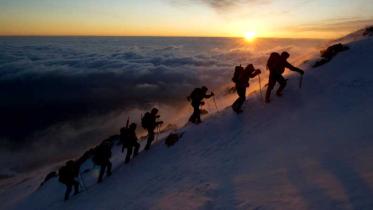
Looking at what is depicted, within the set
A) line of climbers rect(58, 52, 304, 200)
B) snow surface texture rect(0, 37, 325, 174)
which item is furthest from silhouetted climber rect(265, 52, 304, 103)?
snow surface texture rect(0, 37, 325, 174)

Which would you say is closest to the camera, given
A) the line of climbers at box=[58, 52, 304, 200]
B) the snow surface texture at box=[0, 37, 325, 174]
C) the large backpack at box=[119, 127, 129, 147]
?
the line of climbers at box=[58, 52, 304, 200]

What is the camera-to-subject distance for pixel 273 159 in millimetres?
11570

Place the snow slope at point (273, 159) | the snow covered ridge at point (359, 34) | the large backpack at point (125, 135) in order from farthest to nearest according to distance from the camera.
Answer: the snow covered ridge at point (359, 34)
the large backpack at point (125, 135)
the snow slope at point (273, 159)

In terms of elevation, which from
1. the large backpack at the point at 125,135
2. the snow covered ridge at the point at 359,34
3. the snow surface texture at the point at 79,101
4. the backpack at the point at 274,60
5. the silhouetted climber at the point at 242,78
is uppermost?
the snow covered ridge at the point at 359,34

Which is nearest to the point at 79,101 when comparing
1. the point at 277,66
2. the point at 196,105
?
the point at 196,105

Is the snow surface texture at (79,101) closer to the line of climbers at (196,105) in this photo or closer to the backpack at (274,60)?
the line of climbers at (196,105)

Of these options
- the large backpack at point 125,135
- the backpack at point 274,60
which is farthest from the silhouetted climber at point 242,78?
the large backpack at point 125,135

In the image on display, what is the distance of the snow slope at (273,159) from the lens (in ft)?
29.8

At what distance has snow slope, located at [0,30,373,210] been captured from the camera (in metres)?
9.07

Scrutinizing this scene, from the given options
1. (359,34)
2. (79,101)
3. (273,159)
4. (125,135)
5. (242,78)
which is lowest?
(79,101)

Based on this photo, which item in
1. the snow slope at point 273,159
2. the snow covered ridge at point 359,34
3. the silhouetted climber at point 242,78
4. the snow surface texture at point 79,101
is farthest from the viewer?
the snow surface texture at point 79,101

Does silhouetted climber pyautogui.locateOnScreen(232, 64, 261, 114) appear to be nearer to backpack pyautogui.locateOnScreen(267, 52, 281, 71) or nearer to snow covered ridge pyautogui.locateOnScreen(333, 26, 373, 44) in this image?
backpack pyautogui.locateOnScreen(267, 52, 281, 71)

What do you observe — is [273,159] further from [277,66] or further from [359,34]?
[359,34]

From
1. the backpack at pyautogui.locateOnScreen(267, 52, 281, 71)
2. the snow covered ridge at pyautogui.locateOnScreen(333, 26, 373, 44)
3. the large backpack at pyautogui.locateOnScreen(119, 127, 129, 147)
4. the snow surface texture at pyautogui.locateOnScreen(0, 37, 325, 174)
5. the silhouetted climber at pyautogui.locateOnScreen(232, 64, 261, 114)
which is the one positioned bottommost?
the snow surface texture at pyautogui.locateOnScreen(0, 37, 325, 174)
